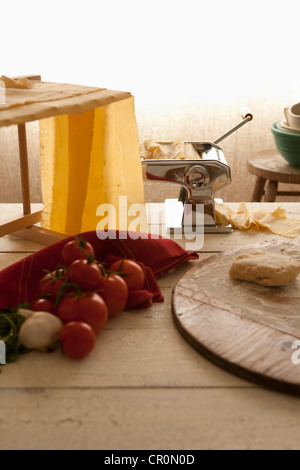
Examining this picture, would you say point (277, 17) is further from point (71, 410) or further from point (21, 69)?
point (71, 410)

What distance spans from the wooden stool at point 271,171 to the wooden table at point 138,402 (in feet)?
4.11

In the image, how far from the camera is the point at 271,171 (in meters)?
2.12

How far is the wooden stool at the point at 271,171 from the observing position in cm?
208

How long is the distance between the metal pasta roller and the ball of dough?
0.34 metres

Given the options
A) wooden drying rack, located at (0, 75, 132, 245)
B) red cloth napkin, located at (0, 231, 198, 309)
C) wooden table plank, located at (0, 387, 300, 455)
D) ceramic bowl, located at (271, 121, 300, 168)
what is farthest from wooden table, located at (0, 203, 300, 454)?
ceramic bowl, located at (271, 121, 300, 168)

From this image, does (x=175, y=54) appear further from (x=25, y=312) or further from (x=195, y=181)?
(x=25, y=312)

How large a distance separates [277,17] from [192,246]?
6.00 ft

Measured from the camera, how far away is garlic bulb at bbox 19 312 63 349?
890mm

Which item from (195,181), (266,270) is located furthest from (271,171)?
(266,270)

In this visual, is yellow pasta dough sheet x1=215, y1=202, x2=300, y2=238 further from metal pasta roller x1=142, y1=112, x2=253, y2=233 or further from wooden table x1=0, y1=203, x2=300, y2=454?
wooden table x1=0, y1=203, x2=300, y2=454

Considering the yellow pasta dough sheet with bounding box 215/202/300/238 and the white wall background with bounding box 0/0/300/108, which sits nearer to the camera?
the yellow pasta dough sheet with bounding box 215/202/300/238

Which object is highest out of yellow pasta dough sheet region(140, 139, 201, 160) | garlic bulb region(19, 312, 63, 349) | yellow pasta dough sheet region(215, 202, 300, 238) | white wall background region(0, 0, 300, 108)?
white wall background region(0, 0, 300, 108)

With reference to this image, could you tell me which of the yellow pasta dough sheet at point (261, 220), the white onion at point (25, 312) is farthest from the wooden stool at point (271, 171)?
the white onion at point (25, 312)

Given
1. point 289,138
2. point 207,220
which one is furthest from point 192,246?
point 289,138
